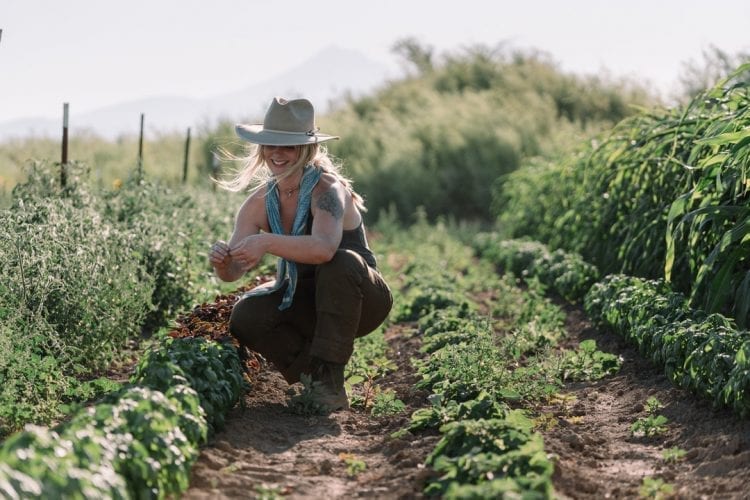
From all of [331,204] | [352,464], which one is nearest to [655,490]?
[352,464]

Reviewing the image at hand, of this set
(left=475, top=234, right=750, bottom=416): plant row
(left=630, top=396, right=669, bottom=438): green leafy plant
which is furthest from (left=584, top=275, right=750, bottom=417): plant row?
(left=630, top=396, right=669, bottom=438): green leafy plant

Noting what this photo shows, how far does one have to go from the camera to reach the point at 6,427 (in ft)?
13.7

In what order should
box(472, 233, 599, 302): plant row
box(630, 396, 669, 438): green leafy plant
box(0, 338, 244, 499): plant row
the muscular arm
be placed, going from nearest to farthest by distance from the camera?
box(0, 338, 244, 499): plant row
box(630, 396, 669, 438): green leafy plant
the muscular arm
box(472, 233, 599, 302): plant row

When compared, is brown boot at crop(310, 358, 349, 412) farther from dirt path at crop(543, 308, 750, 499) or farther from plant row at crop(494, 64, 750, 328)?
plant row at crop(494, 64, 750, 328)

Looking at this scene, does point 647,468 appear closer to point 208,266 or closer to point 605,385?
point 605,385

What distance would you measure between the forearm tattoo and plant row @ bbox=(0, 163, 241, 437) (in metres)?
1.27

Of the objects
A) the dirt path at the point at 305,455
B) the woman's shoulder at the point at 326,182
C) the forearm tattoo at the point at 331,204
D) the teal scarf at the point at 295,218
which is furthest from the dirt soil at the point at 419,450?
the woman's shoulder at the point at 326,182

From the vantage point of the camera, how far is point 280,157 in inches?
188

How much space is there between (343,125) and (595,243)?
11.6m

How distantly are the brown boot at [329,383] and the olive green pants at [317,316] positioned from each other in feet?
0.18

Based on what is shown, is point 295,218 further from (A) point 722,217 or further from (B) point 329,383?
(A) point 722,217

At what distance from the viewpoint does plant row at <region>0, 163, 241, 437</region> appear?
4633 mm

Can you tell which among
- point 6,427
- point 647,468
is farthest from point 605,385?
point 6,427

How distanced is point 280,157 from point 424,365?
4.63 feet
